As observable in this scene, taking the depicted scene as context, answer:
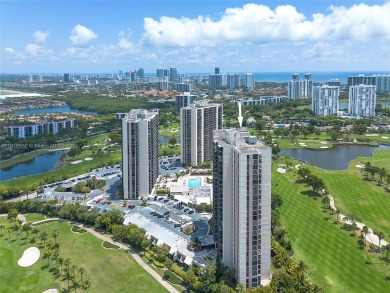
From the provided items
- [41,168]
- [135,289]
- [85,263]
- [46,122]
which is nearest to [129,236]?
[85,263]

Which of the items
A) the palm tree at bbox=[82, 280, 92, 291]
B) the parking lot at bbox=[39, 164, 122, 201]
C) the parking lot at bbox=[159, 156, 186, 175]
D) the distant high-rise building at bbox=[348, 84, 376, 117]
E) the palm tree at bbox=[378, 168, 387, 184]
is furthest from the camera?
the distant high-rise building at bbox=[348, 84, 376, 117]

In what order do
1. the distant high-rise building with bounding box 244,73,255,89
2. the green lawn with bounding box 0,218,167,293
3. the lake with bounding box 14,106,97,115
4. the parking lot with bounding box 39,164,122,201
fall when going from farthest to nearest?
the distant high-rise building with bounding box 244,73,255,89 → the lake with bounding box 14,106,97,115 → the parking lot with bounding box 39,164,122,201 → the green lawn with bounding box 0,218,167,293

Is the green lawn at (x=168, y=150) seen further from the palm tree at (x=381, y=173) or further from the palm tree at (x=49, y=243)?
the palm tree at (x=49, y=243)

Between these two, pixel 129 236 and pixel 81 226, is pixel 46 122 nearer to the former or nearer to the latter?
pixel 81 226

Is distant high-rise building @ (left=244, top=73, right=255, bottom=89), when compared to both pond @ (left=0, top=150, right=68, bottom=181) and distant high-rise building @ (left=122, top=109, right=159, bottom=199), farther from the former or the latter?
distant high-rise building @ (left=122, top=109, right=159, bottom=199)

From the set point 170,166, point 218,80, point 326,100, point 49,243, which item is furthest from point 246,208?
point 218,80

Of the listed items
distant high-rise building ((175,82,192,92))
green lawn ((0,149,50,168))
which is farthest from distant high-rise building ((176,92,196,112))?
distant high-rise building ((175,82,192,92))
